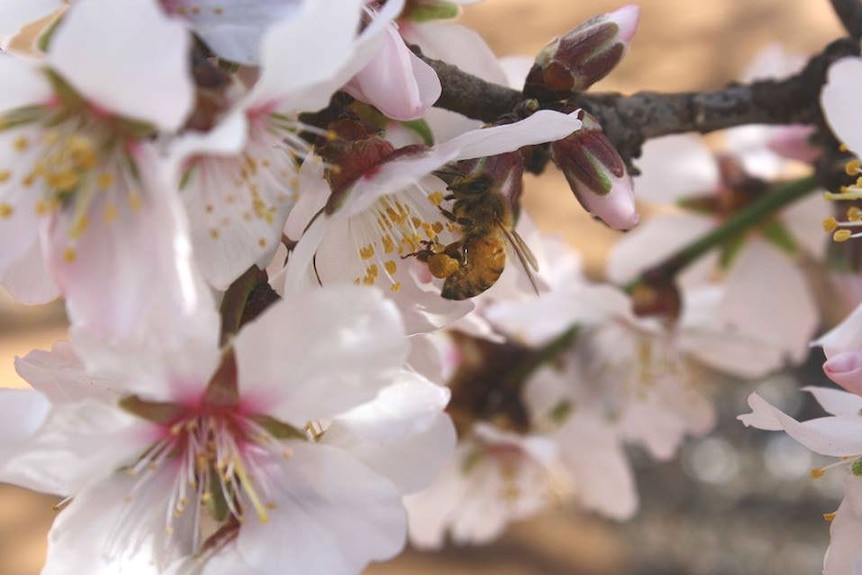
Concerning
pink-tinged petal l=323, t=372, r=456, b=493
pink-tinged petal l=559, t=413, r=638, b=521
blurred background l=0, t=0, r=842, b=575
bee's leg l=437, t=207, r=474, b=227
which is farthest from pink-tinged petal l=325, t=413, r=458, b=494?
blurred background l=0, t=0, r=842, b=575

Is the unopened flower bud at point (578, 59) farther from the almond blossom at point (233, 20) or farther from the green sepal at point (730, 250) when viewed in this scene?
the green sepal at point (730, 250)

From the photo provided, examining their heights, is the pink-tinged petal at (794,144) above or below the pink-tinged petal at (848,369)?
below

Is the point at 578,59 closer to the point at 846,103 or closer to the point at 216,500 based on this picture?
the point at 846,103

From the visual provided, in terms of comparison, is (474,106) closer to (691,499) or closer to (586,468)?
(586,468)

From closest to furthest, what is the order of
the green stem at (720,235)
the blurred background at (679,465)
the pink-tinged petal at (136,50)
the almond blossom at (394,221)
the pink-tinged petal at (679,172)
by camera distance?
the pink-tinged petal at (136,50), the almond blossom at (394,221), the green stem at (720,235), the pink-tinged petal at (679,172), the blurred background at (679,465)

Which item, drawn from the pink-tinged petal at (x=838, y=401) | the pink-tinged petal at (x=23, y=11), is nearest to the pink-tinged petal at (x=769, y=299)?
the pink-tinged petal at (x=838, y=401)

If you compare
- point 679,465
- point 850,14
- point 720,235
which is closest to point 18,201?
point 850,14

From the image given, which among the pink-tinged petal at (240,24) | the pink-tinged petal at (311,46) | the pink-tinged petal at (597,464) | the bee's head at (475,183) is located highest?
the pink-tinged petal at (311,46)

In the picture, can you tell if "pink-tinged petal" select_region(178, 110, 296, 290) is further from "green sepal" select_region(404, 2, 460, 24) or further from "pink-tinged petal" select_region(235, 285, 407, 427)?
"green sepal" select_region(404, 2, 460, 24)
